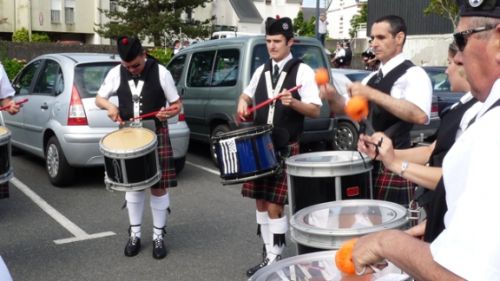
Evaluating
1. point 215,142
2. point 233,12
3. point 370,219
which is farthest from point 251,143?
point 233,12

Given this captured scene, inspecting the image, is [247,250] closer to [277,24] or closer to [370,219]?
[277,24]

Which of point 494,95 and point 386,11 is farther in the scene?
point 386,11

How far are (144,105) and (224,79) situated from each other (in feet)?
11.6

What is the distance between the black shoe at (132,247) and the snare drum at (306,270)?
9.09 ft

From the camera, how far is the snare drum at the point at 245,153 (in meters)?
3.66

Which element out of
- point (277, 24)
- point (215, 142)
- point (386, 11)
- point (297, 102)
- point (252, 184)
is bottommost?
point (252, 184)

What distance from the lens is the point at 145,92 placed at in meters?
4.54

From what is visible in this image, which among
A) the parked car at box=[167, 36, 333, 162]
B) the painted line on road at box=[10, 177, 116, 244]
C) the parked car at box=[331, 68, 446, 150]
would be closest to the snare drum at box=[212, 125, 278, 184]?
the painted line on road at box=[10, 177, 116, 244]

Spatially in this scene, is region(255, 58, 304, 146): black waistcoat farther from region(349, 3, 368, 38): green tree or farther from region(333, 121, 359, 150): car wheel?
region(349, 3, 368, 38): green tree

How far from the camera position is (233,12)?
2264 inches

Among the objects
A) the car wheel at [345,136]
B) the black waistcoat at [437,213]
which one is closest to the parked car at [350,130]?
the car wheel at [345,136]

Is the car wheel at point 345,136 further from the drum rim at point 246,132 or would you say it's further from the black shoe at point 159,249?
the drum rim at point 246,132

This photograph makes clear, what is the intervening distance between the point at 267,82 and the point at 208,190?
3.04 metres

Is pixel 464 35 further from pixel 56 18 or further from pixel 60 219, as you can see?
pixel 56 18
